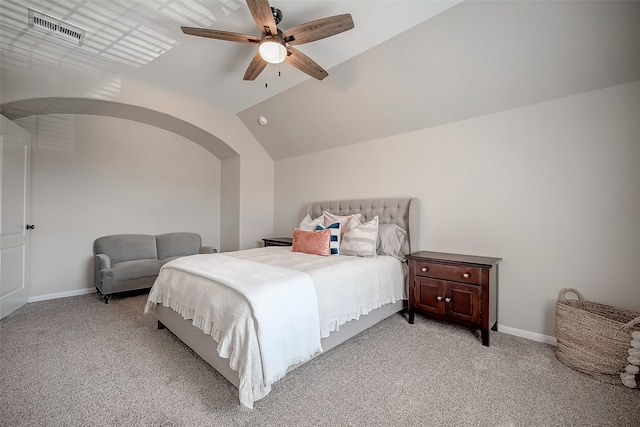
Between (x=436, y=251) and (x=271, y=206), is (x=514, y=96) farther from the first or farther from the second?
(x=271, y=206)

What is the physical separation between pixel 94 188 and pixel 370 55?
4.34 m

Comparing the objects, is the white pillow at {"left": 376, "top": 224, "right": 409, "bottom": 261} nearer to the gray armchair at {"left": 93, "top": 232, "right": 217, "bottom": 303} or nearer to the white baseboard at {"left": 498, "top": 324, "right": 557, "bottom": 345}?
the white baseboard at {"left": 498, "top": 324, "right": 557, "bottom": 345}

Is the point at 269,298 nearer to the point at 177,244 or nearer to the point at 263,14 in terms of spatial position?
the point at 263,14

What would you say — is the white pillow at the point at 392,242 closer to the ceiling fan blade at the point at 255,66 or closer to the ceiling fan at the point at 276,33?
the ceiling fan at the point at 276,33

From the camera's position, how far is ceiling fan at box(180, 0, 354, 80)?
6.26ft

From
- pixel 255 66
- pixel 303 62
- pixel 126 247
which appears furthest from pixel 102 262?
pixel 303 62

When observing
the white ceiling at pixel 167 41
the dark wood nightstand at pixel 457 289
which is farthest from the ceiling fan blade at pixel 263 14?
the dark wood nightstand at pixel 457 289

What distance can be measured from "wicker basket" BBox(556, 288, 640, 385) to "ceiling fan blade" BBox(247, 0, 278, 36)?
314cm

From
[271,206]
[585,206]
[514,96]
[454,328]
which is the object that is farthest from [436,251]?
[271,206]

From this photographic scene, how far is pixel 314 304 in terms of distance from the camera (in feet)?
6.44

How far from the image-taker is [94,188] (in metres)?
4.10

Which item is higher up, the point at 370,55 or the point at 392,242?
the point at 370,55

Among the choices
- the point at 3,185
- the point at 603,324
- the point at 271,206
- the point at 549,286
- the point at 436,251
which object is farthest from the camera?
the point at 271,206

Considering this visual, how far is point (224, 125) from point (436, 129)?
3331 millimetres
